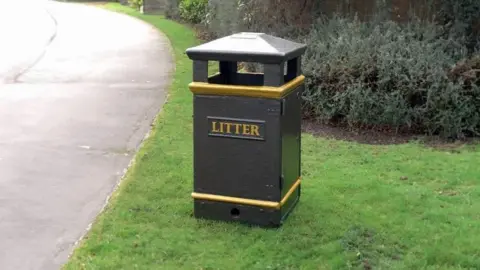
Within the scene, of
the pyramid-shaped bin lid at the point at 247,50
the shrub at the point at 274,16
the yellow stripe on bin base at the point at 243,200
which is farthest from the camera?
the shrub at the point at 274,16

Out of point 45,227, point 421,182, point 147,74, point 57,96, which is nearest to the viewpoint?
point 45,227

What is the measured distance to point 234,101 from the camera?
489 centimetres

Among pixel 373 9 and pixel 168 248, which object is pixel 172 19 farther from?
pixel 168 248

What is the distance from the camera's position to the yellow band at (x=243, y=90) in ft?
15.7

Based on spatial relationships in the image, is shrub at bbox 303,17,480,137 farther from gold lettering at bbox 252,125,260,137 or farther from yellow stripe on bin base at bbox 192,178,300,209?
gold lettering at bbox 252,125,260,137

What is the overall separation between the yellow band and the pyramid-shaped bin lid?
20 centimetres

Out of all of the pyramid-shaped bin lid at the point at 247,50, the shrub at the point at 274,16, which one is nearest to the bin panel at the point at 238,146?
the pyramid-shaped bin lid at the point at 247,50

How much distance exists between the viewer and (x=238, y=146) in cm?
496

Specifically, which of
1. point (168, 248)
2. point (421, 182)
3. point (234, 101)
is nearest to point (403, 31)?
point (421, 182)

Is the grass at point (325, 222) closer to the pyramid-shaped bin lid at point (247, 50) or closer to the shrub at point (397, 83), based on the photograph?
the shrub at point (397, 83)

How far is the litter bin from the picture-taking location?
15.8ft

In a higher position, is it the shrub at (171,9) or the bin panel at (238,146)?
the bin panel at (238,146)

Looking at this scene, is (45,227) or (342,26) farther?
(342,26)

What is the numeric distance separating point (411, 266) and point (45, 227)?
2810 millimetres
